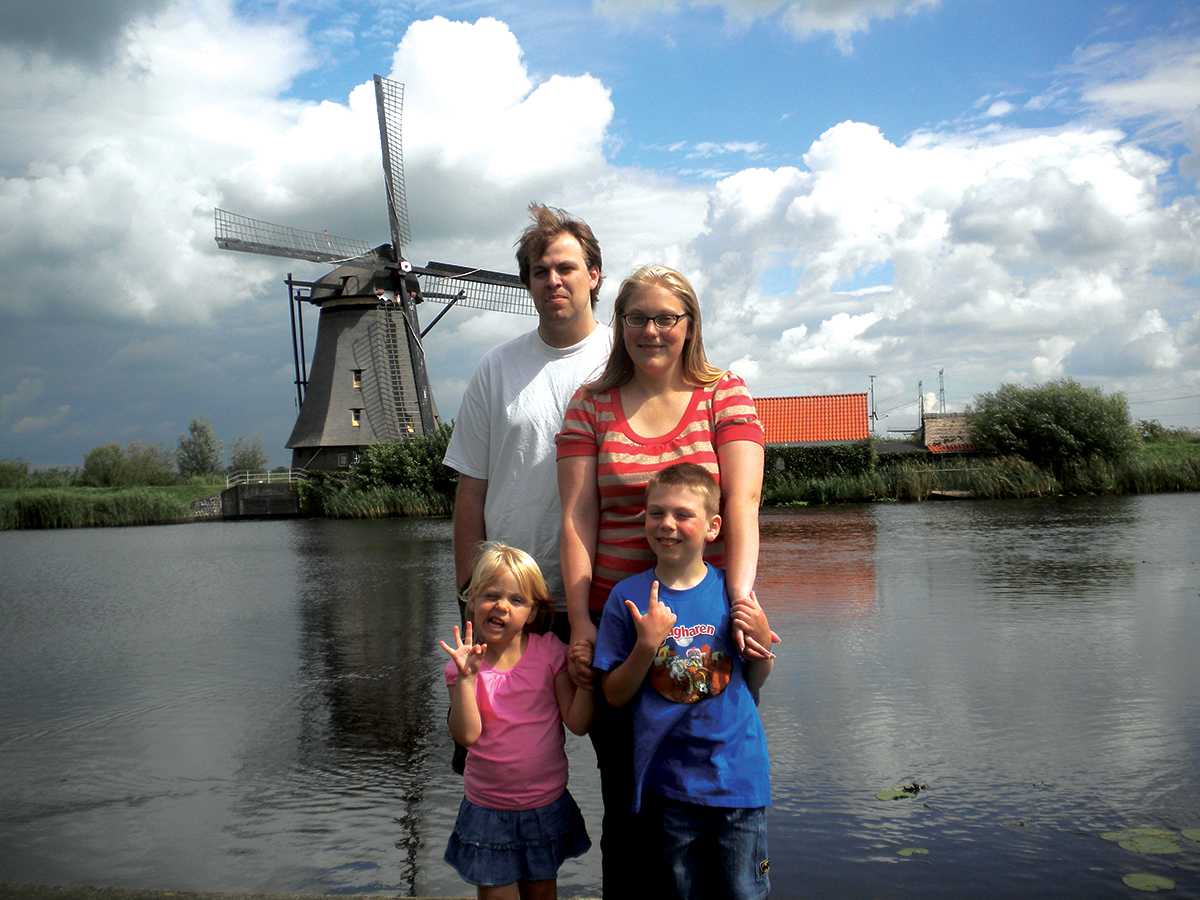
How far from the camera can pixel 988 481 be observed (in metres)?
28.5

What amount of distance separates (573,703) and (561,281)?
1073 millimetres

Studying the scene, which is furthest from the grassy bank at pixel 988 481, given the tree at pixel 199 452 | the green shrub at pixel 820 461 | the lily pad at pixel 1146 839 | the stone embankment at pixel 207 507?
A: the tree at pixel 199 452

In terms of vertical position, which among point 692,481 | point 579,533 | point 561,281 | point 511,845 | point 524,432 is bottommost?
point 511,845

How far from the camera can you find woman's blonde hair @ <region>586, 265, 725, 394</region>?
8.44 feet

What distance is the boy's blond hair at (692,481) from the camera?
2.37m

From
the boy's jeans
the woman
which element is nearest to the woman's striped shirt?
the woman

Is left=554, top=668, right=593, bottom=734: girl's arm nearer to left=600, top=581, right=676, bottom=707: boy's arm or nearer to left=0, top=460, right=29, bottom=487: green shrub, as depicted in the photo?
left=600, top=581, right=676, bottom=707: boy's arm

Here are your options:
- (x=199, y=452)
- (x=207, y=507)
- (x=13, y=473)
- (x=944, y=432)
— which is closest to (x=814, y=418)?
(x=944, y=432)

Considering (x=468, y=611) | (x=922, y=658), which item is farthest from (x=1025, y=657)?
(x=468, y=611)

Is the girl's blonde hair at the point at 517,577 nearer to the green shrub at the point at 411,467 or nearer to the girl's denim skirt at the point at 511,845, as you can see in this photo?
the girl's denim skirt at the point at 511,845

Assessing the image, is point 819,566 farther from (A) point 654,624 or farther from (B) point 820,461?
(B) point 820,461

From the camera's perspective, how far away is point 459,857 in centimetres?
261

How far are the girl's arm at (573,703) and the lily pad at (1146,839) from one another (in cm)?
208

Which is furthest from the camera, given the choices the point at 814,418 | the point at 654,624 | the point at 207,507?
the point at 207,507
